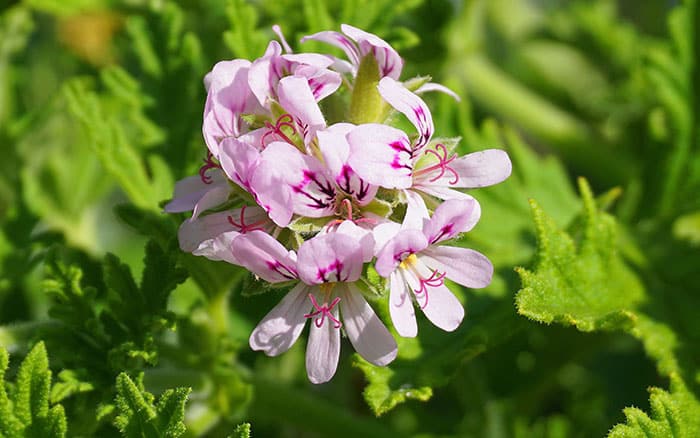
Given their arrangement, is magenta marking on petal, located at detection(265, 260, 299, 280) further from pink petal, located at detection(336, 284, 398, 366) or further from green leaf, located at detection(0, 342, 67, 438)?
green leaf, located at detection(0, 342, 67, 438)

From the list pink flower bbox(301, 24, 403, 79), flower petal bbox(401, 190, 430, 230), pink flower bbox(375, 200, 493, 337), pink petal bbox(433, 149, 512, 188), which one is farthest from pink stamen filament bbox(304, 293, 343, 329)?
pink flower bbox(301, 24, 403, 79)

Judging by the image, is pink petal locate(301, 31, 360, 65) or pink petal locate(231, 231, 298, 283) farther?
pink petal locate(301, 31, 360, 65)

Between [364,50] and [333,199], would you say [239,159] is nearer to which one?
[333,199]

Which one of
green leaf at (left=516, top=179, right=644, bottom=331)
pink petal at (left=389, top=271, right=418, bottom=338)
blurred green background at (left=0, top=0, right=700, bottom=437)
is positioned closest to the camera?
pink petal at (left=389, top=271, right=418, bottom=338)

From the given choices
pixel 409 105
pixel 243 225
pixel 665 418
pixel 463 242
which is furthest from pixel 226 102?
pixel 665 418

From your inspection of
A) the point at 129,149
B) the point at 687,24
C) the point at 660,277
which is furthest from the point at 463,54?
the point at 129,149

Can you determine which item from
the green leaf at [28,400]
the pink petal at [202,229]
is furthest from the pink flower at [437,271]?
the green leaf at [28,400]

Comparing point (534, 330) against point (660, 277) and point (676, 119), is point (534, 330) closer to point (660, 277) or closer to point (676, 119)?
point (660, 277)
